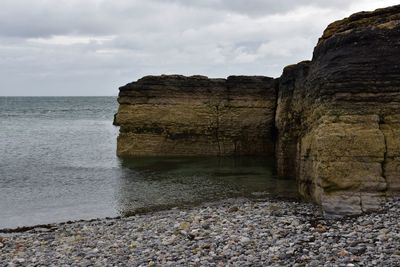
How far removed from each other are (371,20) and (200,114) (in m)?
18.5

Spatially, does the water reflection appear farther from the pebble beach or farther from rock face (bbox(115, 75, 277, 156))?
the pebble beach

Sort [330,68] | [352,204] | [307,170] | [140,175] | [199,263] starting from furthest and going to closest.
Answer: [140,175]
[307,170]
[330,68]
[352,204]
[199,263]

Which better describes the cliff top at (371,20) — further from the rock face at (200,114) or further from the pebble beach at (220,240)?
the rock face at (200,114)

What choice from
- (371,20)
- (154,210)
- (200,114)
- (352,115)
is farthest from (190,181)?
(371,20)

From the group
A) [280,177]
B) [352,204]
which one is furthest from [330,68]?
[280,177]

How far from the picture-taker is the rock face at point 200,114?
33.2 m

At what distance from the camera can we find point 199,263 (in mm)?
11039

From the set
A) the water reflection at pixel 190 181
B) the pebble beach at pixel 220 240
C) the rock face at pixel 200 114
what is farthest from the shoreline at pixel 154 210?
the rock face at pixel 200 114

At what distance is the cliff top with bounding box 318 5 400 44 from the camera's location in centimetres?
1532

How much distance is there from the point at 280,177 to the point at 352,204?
1021cm

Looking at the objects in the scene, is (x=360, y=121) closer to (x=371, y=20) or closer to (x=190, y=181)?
(x=371, y=20)

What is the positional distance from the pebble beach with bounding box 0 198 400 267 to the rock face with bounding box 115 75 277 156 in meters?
16.7

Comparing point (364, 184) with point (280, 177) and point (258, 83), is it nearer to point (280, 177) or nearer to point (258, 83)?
point (280, 177)

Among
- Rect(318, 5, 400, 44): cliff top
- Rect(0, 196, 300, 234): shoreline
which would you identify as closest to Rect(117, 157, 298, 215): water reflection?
Rect(0, 196, 300, 234): shoreline
